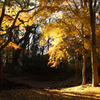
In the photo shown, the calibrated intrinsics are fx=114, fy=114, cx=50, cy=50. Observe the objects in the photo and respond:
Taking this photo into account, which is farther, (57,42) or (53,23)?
(57,42)

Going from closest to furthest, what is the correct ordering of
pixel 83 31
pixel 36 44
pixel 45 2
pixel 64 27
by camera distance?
pixel 45 2 < pixel 64 27 < pixel 83 31 < pixel 36 44

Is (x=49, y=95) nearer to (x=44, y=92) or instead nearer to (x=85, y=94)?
(x=44, y=92)

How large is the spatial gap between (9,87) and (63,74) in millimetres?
17453

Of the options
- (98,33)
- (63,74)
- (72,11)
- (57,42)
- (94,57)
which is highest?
(72,11)

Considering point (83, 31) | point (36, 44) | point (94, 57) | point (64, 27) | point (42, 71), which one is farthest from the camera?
point (36, 44)

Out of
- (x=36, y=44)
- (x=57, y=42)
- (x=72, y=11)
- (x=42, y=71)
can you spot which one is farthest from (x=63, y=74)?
(x=72, y=11)

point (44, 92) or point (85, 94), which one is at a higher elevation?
point (85, 94)

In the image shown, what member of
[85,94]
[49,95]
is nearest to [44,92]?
[49,95]

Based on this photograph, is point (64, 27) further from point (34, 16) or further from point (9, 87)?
point (9, 87)

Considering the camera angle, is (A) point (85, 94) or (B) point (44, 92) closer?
(A) point (85, 94)

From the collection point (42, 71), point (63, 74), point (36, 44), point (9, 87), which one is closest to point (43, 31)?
point (9, 87)

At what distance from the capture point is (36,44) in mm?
32500

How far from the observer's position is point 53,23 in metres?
8.29

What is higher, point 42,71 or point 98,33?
point 98,33
